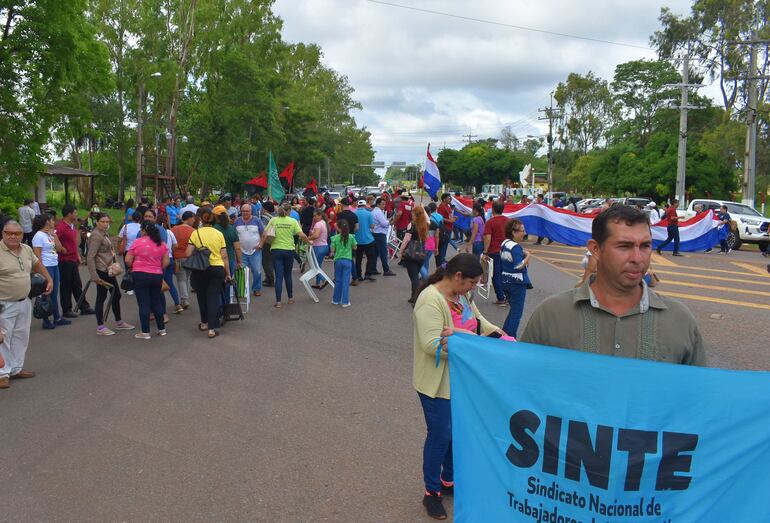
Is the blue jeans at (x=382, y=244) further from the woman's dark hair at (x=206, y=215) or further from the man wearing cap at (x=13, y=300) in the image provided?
the man wearing cap at (x=13, y=300)

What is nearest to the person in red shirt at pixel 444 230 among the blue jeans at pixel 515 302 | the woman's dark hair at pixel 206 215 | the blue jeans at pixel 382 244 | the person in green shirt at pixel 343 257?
the blue jeans at pixel 382 244

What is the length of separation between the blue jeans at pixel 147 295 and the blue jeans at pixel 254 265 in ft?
10.4

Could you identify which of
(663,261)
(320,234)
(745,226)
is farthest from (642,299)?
(745,226)

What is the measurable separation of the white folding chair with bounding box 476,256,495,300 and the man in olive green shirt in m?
7.97

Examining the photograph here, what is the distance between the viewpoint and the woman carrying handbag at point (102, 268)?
9297 millimetres

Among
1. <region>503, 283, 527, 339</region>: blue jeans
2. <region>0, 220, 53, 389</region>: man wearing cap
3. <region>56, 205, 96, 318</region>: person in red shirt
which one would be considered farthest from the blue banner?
<region>56, 205, 96, 318</region>: person in red shirt

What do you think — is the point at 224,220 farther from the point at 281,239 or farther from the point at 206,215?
the point at 206,215

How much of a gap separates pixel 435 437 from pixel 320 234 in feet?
29.4

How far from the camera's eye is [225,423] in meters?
5.77

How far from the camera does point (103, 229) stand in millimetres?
9508

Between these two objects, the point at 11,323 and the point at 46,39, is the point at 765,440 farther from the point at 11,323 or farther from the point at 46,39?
the point at 46,39

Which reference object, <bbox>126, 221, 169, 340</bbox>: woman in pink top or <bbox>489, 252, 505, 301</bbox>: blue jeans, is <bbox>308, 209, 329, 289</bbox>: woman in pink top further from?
<bbox>126, 221, 169, 340</bbox>: woman in pink top

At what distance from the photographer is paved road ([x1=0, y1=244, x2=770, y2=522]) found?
14.3 feet

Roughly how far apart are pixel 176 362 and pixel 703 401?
6.53 meters
